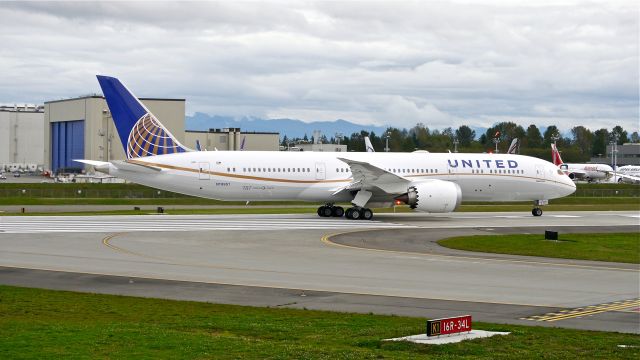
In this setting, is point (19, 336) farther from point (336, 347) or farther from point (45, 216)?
point (45, 216)

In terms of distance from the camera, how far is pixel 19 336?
13.1 m

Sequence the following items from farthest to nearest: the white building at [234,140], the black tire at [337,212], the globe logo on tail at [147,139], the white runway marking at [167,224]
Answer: the white building at [234,140], the black tire at [337,212], the globe logo on tail at [147,139], the white runway marking at [167,224]

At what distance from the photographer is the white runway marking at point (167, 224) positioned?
119 feet

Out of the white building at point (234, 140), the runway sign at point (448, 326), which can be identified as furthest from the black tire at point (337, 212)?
the white building at point (234, 140)

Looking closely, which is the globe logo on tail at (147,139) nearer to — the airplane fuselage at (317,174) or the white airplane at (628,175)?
the airplane fuselage at (317,174)

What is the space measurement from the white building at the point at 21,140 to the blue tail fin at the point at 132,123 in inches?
4889

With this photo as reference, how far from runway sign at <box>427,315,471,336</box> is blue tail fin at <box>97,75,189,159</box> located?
3209 cm

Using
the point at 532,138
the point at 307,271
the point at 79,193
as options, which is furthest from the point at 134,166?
the point at 532,138

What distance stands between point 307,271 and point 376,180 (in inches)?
842

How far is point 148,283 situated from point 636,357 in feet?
40.8

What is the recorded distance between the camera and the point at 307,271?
23469 mm

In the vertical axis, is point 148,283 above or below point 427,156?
below

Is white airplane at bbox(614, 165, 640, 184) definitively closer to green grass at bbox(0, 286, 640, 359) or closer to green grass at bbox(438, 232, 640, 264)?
green grass at bbox(438, 232, 640, 264)

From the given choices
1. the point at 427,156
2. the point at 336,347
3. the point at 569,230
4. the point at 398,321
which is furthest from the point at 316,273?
the point at 427,156
